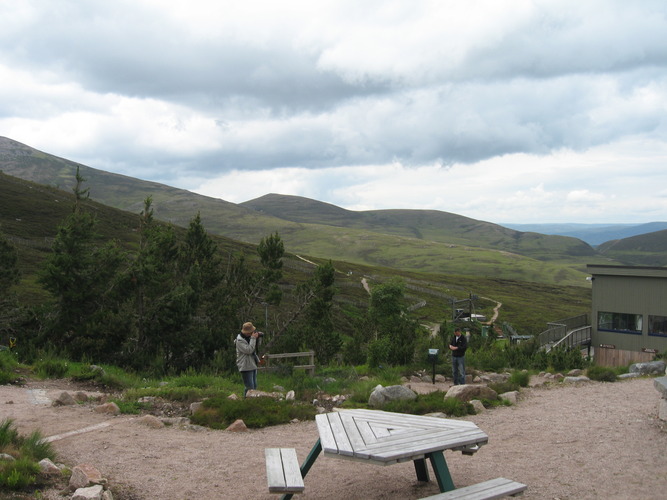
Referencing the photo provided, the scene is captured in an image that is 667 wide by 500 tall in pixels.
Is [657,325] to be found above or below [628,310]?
below

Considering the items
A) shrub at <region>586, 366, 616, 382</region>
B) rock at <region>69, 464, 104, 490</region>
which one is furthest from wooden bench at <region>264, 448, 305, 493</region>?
shrub at <region>586, 366, 616, 382</region>

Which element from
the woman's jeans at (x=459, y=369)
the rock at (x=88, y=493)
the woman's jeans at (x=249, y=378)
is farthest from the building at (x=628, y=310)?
the rock at (x=88, y=493)

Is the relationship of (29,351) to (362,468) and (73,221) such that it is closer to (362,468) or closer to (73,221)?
(73,221)

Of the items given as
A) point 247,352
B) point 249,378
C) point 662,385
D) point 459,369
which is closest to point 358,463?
point 247,352

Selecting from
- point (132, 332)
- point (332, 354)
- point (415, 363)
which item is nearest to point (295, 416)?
point (415, 363)

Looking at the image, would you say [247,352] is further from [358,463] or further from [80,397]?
[358,463]

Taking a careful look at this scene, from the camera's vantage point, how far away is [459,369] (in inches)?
542

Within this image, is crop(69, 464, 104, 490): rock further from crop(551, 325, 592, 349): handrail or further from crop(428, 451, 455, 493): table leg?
crop(551, 325, 592, 349): handrail

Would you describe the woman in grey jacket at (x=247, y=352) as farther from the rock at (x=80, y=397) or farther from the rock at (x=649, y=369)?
the rock at (x=649, y=369)

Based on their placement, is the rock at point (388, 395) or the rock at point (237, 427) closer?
the rock at point (237, 427)

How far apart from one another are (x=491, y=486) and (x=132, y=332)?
14682 mm

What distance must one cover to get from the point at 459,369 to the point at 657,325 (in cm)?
2238

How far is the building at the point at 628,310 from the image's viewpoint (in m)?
29.9

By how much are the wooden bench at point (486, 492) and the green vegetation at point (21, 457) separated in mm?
4077
